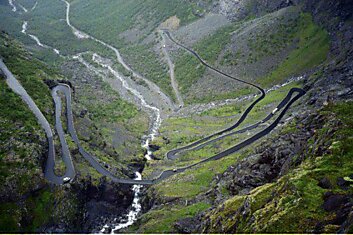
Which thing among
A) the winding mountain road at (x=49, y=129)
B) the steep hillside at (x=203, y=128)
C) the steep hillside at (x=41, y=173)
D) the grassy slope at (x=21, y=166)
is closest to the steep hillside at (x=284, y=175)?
the steep hillside at (x=203, y=128)

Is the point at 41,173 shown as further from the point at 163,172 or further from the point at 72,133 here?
the point at 163,172

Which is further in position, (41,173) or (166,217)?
(41,173)

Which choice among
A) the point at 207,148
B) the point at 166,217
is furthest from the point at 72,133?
the point at 166,217

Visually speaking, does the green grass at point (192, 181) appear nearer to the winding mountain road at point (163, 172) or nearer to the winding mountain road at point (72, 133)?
the winding mountain road at point (163, 172)

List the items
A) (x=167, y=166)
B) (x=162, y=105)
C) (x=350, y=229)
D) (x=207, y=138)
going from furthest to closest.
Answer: (x=162, y=105) → (x=207, y=138) → (x=167, y=166) → (x=350, y=229)

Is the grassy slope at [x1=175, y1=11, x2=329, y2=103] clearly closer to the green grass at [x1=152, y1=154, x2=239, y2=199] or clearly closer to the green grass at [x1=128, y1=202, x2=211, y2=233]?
the green grass at [x1=152, y1=154, x2=239, y2=199]

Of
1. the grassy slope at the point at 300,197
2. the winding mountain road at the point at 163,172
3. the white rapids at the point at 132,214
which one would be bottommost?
the white rapids at the point at 132,214

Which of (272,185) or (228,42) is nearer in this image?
(272,185)

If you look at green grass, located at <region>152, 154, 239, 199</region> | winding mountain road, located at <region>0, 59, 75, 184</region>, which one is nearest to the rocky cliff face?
green grass, located at <region>152, 154, 239, 199</region>

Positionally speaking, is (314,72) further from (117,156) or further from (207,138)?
(117,156)

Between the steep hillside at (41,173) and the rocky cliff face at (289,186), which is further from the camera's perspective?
the steep hillside at (41,173)

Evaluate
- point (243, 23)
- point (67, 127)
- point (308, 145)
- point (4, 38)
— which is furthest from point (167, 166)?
point (243, 23)
